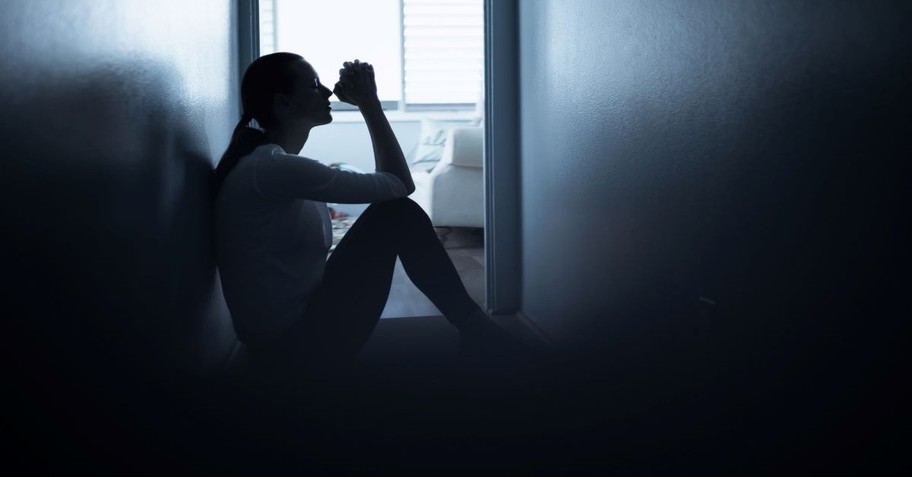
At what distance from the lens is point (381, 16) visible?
231 inches

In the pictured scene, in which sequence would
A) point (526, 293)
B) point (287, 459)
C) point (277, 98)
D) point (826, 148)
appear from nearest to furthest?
1. point (826, 148)
2. point (287, 459)
3. point (277, 98)
4. point (526, 293)

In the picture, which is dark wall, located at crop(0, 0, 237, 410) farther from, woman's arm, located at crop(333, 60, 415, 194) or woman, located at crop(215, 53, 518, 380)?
woman's arm, located at crop(333, 60, 415, 194)

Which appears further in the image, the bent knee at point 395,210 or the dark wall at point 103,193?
the bent knee at point 395,210

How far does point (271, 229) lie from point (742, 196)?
34.2 inches

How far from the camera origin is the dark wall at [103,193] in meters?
0.73

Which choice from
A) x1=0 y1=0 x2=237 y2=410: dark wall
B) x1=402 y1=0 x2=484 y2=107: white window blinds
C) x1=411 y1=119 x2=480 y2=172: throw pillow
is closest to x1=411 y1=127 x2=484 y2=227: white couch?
x1=411 y1=119 x2=480 y2=172: throw pillow

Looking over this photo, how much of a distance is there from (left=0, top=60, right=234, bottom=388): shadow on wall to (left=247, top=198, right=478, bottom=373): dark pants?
200 millimetres

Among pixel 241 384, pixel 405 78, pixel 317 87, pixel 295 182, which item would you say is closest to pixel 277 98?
pixel 317 87

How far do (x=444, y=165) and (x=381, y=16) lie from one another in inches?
93.1

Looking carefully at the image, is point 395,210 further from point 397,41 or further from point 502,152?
point 397,41

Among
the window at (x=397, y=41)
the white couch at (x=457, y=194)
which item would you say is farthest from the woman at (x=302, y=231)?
the window at (x=397, y=41)

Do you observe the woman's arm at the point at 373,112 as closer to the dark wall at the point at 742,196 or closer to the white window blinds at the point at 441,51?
the dark wall at the point at 742,196

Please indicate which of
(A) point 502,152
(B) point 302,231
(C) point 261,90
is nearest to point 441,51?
(A) point 502,152

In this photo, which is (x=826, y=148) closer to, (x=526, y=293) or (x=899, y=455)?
(x=899, y=455)
